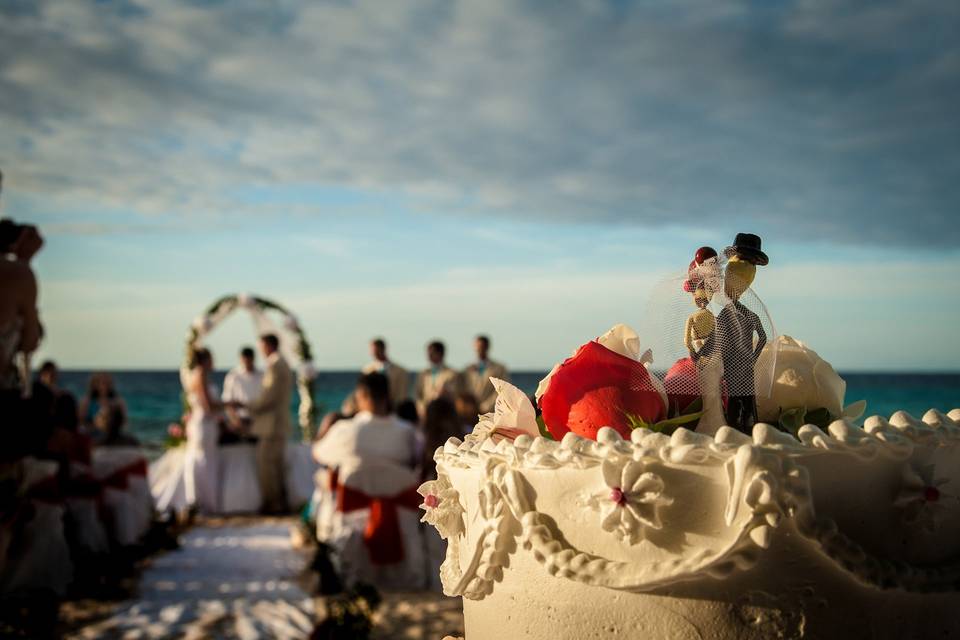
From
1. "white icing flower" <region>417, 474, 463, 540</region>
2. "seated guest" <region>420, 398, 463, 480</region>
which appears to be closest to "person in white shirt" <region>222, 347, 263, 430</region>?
"seated guest" <region>420, 398, 463, 480</region>

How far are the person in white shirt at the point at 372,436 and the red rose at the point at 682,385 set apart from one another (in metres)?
5.50

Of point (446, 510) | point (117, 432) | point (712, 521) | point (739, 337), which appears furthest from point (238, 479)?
point (712, 521)

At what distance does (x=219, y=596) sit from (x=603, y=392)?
20.7 feet

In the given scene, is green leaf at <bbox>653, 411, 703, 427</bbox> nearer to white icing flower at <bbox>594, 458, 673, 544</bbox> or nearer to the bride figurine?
the bride figurine

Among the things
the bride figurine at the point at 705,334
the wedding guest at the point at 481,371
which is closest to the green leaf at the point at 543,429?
the bride figurine at the point at 705,334

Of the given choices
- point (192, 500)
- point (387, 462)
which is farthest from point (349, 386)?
point (387, 462)

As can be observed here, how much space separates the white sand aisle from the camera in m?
6.10

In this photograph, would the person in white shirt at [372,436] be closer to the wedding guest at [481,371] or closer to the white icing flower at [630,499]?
the wedding guest at [481,371]

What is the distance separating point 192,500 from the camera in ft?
37.9

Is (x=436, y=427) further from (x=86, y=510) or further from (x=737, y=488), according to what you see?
(x=737, y=488)

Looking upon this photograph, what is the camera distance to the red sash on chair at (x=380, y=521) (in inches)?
285

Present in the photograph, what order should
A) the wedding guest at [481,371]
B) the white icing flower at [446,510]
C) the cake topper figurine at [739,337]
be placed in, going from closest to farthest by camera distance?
1. the cake topper figurine at [739,337]
2. the white icing flower at [446,510]
3. the wedding guest at [481,371]

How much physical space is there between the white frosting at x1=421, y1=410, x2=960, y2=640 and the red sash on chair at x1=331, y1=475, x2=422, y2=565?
5721 mm

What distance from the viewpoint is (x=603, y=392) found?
5.57ft
